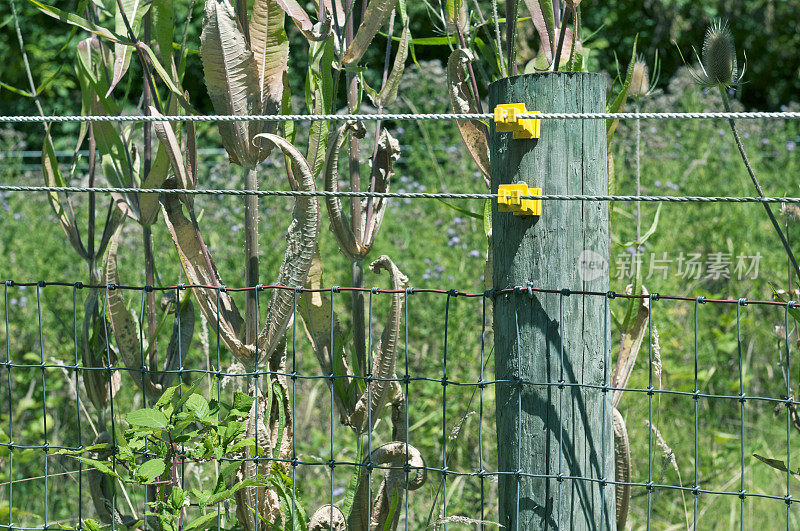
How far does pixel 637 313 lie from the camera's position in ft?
6.82

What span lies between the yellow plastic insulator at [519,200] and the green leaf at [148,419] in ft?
2.70

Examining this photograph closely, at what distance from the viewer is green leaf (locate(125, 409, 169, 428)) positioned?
5.52ft

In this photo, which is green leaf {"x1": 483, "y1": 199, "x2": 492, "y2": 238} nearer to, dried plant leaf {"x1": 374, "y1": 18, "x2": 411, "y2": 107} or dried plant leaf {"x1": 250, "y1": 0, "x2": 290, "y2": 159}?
dried plant leaf {"x1": 374, "y1": 18, "x2": 411, "y2": 107}

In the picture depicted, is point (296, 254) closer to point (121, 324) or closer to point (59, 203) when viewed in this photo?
point (121, 324)

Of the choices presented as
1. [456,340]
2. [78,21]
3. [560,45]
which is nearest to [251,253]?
[78,21]

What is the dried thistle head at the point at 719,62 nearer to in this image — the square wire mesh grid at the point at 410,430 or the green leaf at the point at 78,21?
the square wire mesh grid at the point at 410,430

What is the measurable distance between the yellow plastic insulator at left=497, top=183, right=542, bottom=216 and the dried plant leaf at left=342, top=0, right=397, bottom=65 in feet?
2.07

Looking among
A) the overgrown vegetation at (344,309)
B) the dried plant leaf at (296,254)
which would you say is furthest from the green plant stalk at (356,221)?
the dried plant leaf at (296,254)

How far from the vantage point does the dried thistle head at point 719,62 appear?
1842 mm

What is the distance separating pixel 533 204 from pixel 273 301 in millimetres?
685

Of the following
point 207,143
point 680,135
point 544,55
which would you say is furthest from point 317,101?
point 207,143

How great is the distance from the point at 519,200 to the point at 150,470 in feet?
3.00

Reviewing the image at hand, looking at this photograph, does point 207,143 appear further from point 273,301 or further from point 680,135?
point 273,301

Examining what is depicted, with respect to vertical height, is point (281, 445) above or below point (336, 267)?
below
